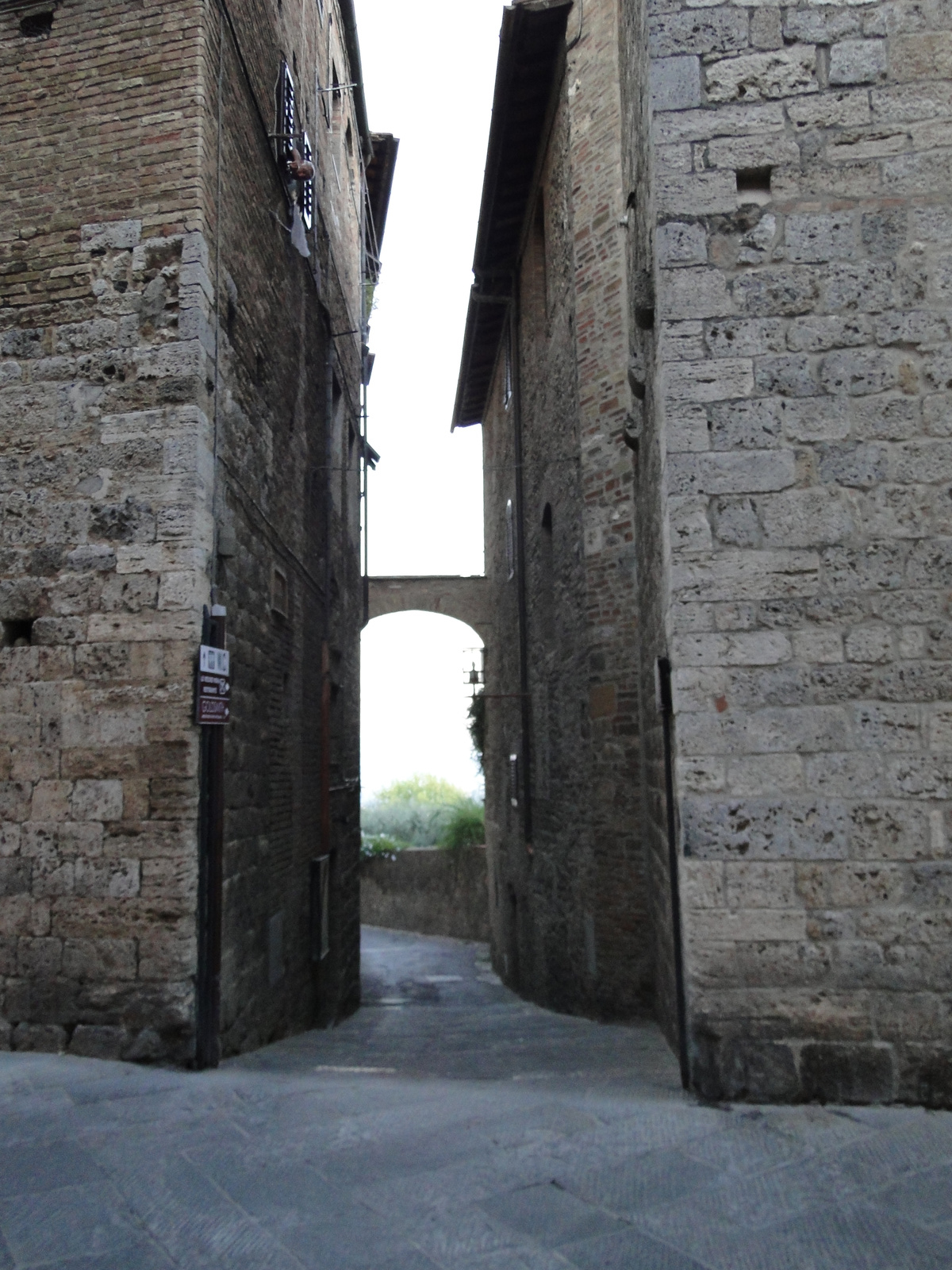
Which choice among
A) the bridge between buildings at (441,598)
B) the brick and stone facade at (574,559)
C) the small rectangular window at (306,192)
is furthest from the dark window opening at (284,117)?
the bridge between buildings at (441,598)

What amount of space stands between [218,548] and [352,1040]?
3.84 metres

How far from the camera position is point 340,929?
31.3 ft

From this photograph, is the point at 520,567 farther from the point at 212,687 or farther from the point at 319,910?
the point at 212,687

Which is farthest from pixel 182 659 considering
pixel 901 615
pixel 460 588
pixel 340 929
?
pixel 460 588

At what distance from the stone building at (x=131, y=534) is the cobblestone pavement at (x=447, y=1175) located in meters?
0.58

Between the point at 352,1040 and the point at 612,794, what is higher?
the point at 612,794

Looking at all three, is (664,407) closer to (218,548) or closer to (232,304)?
(218,548)

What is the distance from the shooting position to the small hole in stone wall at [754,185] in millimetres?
4402

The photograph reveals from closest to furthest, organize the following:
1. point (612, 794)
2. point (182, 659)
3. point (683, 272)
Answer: point (683, 272), point (182, 659), point (612, 794)

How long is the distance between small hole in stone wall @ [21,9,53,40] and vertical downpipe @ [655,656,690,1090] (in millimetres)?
4909

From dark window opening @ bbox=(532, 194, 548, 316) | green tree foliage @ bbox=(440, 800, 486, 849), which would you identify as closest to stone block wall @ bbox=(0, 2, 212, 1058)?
dark window opening @ bbox=(532, 194, 548, 316)

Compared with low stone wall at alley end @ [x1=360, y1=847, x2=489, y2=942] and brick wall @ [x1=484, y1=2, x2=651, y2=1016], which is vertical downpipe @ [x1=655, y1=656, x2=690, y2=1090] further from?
low stone wall at alley end @ [x1=360, y1=847, x2=489, y2=942]

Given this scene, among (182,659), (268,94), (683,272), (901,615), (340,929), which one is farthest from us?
(340,929)

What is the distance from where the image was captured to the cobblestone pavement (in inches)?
108
